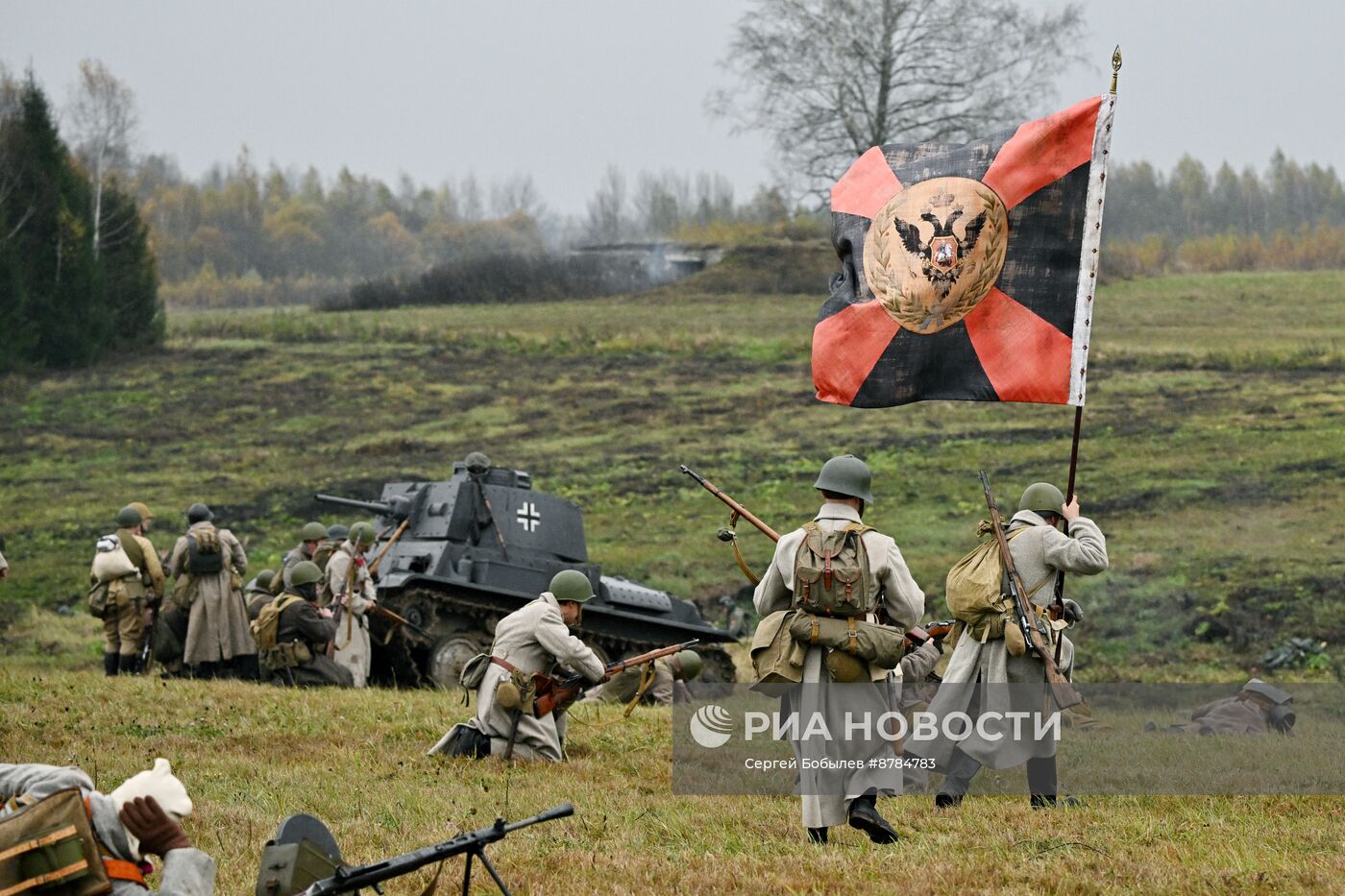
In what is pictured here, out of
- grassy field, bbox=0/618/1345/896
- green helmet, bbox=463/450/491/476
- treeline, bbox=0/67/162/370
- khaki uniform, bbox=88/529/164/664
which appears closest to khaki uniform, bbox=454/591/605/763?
grassy field, bbox=0/618/1345/896

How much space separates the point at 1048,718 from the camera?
29.1 feet

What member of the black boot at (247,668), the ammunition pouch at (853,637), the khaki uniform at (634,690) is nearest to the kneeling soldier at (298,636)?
the black boot at (247,668)

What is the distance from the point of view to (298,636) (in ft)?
48.9

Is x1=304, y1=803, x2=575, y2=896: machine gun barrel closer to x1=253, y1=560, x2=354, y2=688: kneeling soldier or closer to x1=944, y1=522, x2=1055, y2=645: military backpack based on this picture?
x1=944, y1=522, x2=1055, y2=645: military backpack

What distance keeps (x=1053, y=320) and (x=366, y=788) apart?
15.2ft

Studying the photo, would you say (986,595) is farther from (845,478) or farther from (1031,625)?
(845,478)

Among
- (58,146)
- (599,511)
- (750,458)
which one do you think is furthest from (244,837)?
(58,146)

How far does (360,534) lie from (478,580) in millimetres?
1314

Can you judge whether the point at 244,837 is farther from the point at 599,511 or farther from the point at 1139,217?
the point at 1139,217

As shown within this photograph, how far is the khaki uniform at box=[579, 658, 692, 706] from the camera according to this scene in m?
14.5

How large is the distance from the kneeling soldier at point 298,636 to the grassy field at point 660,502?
0.70 metres

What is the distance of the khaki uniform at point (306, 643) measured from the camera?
48.5 feet

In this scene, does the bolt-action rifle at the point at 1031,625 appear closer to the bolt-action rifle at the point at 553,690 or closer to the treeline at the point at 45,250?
the bolt-action rifle at the point at 553,690

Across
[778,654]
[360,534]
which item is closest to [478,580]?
[360,534]
